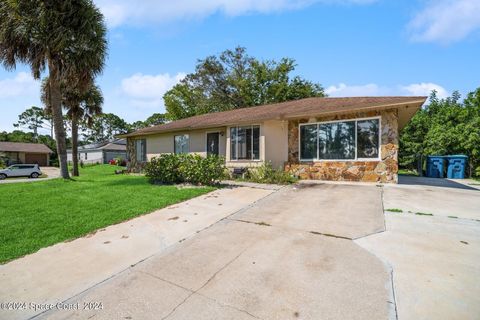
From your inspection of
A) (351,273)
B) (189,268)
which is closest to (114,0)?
(189,268)

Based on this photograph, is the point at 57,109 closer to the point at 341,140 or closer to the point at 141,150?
the point at 141,150

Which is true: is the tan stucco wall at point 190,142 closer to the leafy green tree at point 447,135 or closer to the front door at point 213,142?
the front door at point 213,142

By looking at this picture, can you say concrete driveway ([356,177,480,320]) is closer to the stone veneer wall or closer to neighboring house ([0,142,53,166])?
the stone veneer wall

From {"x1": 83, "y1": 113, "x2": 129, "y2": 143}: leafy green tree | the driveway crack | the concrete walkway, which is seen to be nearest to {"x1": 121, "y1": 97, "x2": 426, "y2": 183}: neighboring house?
the concrete walkway

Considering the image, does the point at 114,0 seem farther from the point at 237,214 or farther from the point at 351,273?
the point at 351,273

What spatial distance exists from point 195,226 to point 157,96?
30973 mm

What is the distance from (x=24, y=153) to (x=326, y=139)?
45125 millimetres

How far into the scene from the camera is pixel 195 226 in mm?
4703

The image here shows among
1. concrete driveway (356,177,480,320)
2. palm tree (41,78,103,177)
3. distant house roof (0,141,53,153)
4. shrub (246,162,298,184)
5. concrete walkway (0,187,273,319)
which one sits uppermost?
palm tree (41,78,103,177)

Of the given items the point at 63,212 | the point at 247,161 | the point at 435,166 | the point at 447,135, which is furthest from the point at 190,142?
the point at 447,135

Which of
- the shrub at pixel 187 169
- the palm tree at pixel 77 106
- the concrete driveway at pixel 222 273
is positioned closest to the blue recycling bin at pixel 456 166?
the concrete driveway at pixel 222 273

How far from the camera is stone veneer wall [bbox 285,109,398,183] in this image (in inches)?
334

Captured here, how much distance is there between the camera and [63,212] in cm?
589

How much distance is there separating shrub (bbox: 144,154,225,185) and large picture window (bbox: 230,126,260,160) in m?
2.06
